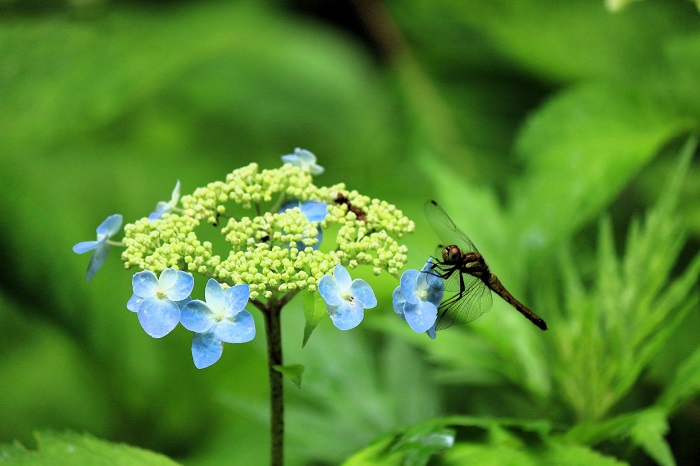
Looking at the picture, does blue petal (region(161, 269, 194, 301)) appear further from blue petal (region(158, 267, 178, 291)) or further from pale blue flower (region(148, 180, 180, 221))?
pale blue flower (region(148, 180, 180, 221))

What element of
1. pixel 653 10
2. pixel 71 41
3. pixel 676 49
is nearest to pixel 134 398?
pixel 71 41

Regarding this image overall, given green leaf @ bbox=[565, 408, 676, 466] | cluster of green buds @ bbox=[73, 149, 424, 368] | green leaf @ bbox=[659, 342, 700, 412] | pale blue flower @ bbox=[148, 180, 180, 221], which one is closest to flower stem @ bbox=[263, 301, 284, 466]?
cluster of green buds @ bbox=[73, 149, 424, 368]

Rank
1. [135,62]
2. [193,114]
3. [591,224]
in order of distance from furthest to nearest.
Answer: [193,114] → [135,62] → [591,224]

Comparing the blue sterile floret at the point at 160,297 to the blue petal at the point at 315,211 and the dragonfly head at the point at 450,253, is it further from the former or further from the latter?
the dragonfly head at the point at 450,253

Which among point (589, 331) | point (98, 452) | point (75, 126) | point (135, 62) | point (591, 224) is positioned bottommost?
point (98, 452)

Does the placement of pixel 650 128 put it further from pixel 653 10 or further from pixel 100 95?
pixel 100 95

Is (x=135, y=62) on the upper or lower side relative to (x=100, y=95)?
upper
